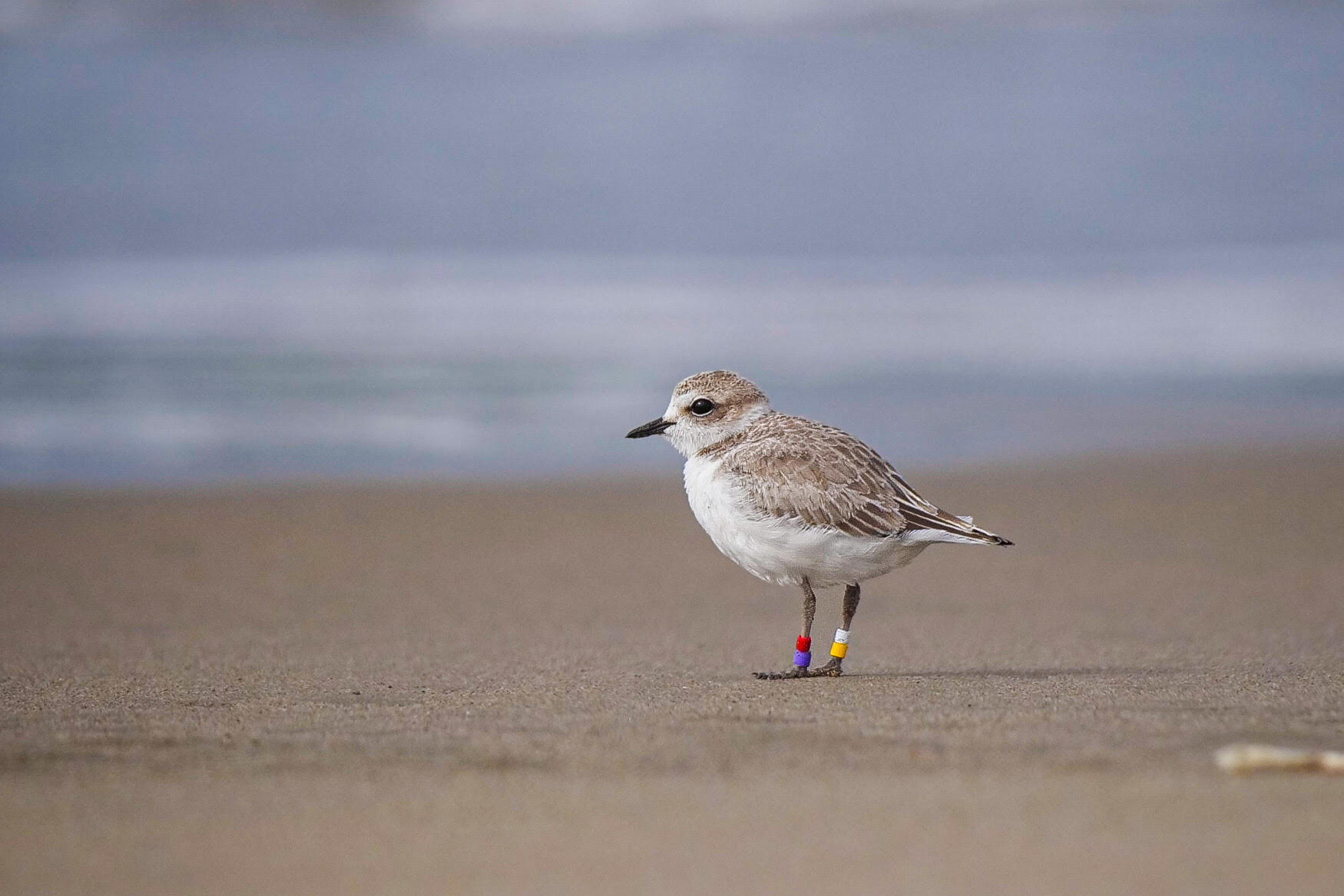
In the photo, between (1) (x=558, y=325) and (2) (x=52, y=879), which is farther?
(1) (x=558, y=325)

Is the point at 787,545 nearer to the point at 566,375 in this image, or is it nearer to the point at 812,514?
the point at 812,514

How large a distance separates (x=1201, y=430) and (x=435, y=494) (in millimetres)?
7405

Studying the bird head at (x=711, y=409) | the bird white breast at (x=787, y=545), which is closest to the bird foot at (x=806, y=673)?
the bird white breast at (x=787, y=545)

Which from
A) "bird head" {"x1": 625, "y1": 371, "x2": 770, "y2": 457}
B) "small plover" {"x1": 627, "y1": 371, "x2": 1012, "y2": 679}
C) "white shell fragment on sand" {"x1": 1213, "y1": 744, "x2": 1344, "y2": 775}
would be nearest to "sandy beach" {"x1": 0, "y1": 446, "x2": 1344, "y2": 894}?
"white shell fragment on sand" {"x1": 1213, "y1": 744, "x2": 1344, "y2": 775}

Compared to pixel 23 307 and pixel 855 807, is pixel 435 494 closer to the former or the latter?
pixel 855 807

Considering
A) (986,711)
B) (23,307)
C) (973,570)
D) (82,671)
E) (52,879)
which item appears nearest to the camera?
(52,879)

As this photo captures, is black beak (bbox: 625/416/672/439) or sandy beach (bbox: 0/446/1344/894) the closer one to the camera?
sandy beach (bbox: 0/446/1344/894)

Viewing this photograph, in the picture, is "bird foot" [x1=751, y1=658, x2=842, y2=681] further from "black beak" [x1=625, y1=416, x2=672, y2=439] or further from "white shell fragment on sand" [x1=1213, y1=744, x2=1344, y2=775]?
"white shell fragment on sand" [x1=1213, y1=744, x2=1344, y2=775]

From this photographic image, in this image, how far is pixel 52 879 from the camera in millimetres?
2908

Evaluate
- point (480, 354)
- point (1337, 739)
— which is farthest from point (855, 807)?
point (480, 354)

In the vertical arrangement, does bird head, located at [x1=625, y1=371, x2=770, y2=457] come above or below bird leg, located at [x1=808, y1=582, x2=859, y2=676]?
above

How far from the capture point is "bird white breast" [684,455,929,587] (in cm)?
510

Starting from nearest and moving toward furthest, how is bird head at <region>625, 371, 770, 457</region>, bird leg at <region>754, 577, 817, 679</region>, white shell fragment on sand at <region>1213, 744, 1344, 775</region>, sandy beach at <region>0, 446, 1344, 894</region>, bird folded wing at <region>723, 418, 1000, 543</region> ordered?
sandy beach at <region>0, 446, 1344, 894</region> → white shell fragment on sand at <region>1213, 744, 1344, 775</region> → bird folded wing at <region>723, 418, 1000, 543</region> → bird leg at <region>754, 577, 817, 679</region> → bird head at <region>625, 371, 770, 457</region>

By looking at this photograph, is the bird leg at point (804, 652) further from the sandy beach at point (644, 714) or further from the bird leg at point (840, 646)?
the sandy beach at point (644, 714)
